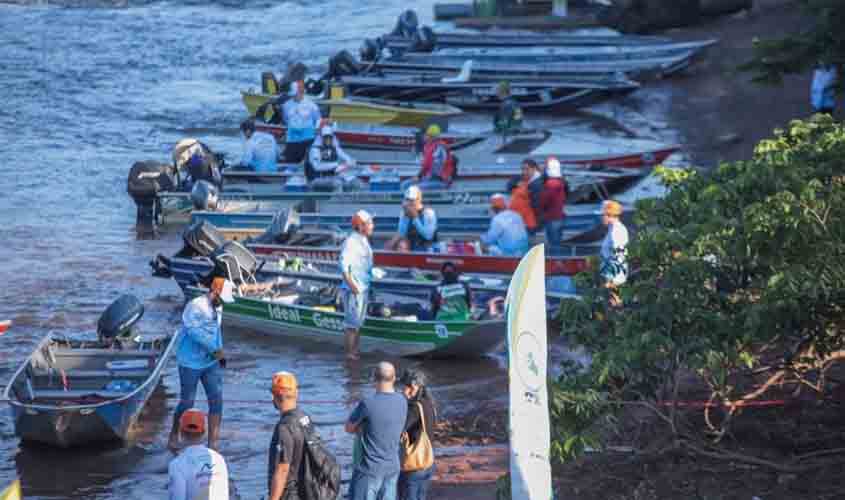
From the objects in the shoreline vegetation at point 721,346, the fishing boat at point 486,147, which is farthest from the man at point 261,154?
the shoreline vegetation at point 721,346

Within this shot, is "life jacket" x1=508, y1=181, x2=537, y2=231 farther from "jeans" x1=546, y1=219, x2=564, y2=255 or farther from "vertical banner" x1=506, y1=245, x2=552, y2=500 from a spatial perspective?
"vertical banner" x1=506, y1=245, x2=552, y2=500

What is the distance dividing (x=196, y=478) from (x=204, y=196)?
1440 centimetres

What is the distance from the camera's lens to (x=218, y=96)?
38.0 meters

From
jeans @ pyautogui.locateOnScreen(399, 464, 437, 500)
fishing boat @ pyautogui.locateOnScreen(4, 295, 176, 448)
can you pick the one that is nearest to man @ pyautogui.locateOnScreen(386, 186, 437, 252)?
fishing boat @ pyautogui.locateOnScreen(4, 295, 176, 448)

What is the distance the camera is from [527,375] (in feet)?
28.9

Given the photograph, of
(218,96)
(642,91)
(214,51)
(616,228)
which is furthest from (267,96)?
(616,228)

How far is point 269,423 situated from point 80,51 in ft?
102

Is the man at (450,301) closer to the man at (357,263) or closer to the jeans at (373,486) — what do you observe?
the man at (357,263)

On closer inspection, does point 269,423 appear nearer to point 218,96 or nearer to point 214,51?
point 218,96

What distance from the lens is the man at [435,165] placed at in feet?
77.3

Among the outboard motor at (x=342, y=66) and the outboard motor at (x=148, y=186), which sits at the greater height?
the outboard motor at (x=342, y=66)

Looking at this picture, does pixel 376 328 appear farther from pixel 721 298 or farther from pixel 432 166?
pixel 721 298

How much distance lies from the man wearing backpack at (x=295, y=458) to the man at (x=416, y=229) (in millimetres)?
8948

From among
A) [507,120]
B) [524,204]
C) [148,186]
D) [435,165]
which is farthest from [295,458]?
[507,120]
